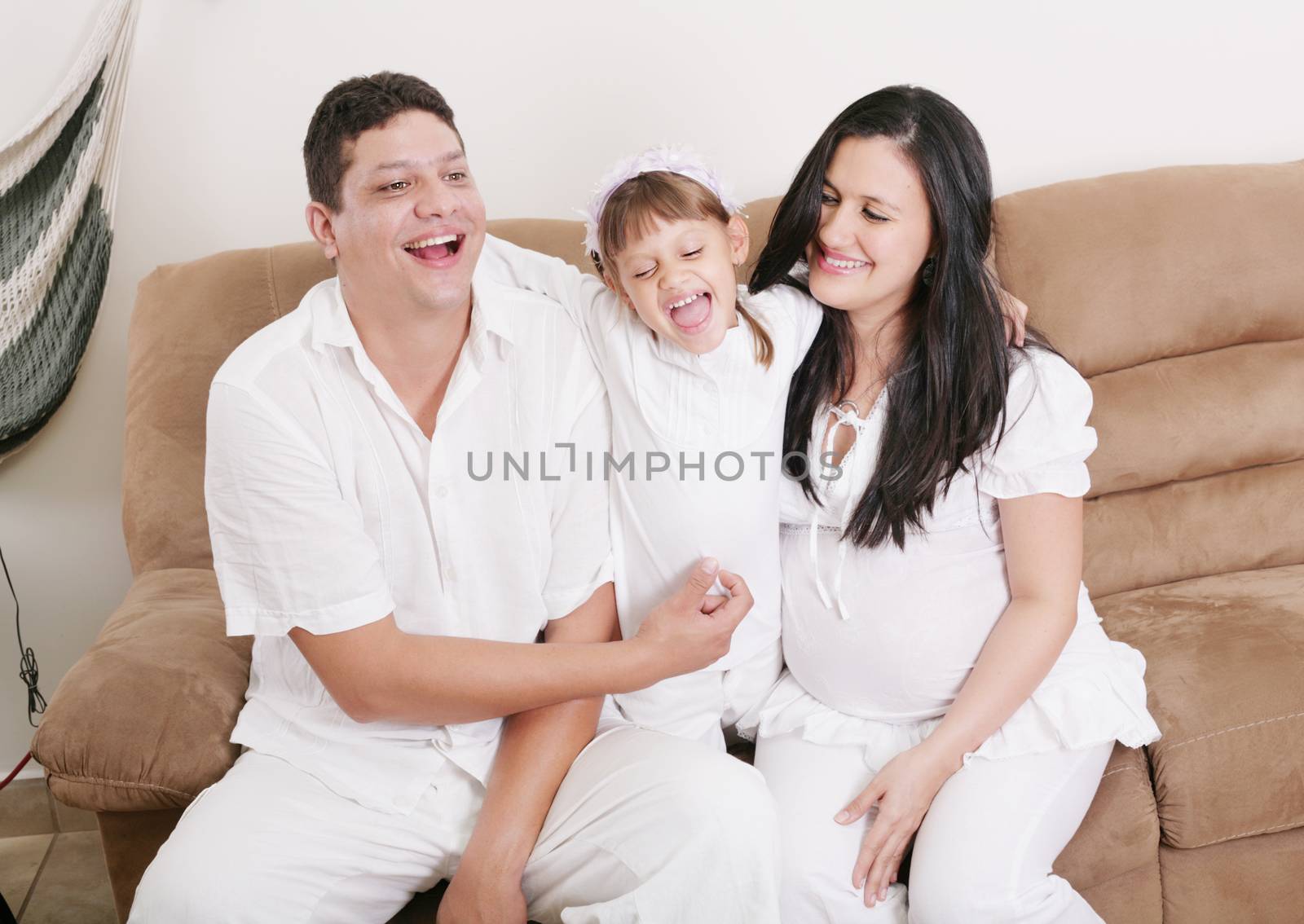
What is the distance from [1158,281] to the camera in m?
2.09

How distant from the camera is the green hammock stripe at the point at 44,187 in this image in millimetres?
2008

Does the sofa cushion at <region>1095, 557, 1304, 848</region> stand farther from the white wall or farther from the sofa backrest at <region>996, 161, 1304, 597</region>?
the white wall

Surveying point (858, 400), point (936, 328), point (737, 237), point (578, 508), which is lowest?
point (578, 508)

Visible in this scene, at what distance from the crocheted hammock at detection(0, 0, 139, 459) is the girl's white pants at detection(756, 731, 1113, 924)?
5.33 feet

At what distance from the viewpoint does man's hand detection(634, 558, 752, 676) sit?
152 cm

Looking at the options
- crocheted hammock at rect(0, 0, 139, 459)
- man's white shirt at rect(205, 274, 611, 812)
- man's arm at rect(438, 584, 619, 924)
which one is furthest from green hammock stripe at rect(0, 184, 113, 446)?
man's arm at rect(438, 584, 619, 924)

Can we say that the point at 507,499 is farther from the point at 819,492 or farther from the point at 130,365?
the point at 130,365

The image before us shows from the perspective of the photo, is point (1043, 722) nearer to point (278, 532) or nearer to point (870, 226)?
point (870, 226)

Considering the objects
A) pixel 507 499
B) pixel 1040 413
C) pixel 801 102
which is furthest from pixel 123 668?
pixel 801 102

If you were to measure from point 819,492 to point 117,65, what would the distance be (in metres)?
1.54

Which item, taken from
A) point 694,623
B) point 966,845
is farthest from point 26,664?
point 966,845

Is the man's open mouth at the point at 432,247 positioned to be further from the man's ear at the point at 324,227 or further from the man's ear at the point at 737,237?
the man's ear at the point at 737,237

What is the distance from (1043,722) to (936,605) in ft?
0.72

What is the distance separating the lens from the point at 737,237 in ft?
5.54
